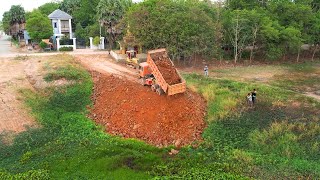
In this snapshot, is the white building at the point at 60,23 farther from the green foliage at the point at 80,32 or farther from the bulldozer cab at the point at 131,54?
the bulldozer cab at the point at 131,54

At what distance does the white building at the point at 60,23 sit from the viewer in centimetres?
5331

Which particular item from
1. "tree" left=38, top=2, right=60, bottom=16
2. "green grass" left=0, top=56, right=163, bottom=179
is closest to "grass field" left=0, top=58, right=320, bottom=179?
"green grass" left=0, top=56, right=163, bottom=179

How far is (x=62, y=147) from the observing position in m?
19.2

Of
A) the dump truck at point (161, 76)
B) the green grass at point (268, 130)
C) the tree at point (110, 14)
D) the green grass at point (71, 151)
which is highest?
the tree at point (110, 14)

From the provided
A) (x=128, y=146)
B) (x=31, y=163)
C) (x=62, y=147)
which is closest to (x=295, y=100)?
(x=128, y=146)

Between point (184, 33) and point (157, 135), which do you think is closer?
point (157, 135)

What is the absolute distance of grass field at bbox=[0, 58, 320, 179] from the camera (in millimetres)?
16516

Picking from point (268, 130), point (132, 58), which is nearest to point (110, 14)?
point (132, 58)

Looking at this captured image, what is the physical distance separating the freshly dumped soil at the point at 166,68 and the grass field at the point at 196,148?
7.70ft

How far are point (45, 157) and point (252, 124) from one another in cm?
1239

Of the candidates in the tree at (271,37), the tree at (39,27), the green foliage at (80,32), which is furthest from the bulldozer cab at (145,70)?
the tree at (39,27)

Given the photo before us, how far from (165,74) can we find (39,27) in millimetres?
32450

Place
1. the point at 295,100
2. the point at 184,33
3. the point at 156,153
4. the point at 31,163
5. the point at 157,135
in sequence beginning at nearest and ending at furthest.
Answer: the point at 31,163 → the point at 156,153 → the point at 157,135 → the point at 295,100 → the point at 184,33

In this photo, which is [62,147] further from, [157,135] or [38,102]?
[38,102]
